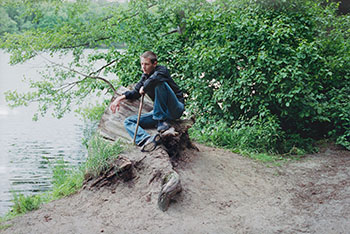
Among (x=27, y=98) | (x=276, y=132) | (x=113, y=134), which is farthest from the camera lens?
(x=27, y=98)

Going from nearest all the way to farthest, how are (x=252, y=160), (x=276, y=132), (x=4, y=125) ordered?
(x=252, y=160) < (x=276, y=132) < (x=4, y=125)

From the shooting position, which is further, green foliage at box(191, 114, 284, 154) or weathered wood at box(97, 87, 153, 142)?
green foliage at box(191, 114, 284, 154)

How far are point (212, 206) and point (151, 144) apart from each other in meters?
1.19

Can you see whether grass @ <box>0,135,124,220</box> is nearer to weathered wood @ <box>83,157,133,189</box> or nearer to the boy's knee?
weathered wood @ <box>83,157,133,189</box>

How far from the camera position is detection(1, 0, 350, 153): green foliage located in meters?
7.11

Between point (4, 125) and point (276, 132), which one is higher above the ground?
→ point (276, 132)

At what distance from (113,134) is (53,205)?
1.33 metres

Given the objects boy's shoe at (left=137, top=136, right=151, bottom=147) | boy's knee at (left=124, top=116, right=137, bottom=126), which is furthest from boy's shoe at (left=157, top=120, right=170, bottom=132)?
boy's knee at (left=124, top=116, right=137, bottom=126)

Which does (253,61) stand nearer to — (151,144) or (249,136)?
(249,136)

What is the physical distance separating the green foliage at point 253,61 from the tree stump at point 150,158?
1.61 meters

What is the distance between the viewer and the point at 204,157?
19.4ft

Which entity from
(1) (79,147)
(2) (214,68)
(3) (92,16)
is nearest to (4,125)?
(1) (79,147)

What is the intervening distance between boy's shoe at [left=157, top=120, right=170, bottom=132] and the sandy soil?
1.57 ft

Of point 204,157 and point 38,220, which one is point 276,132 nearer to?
point 204,157
